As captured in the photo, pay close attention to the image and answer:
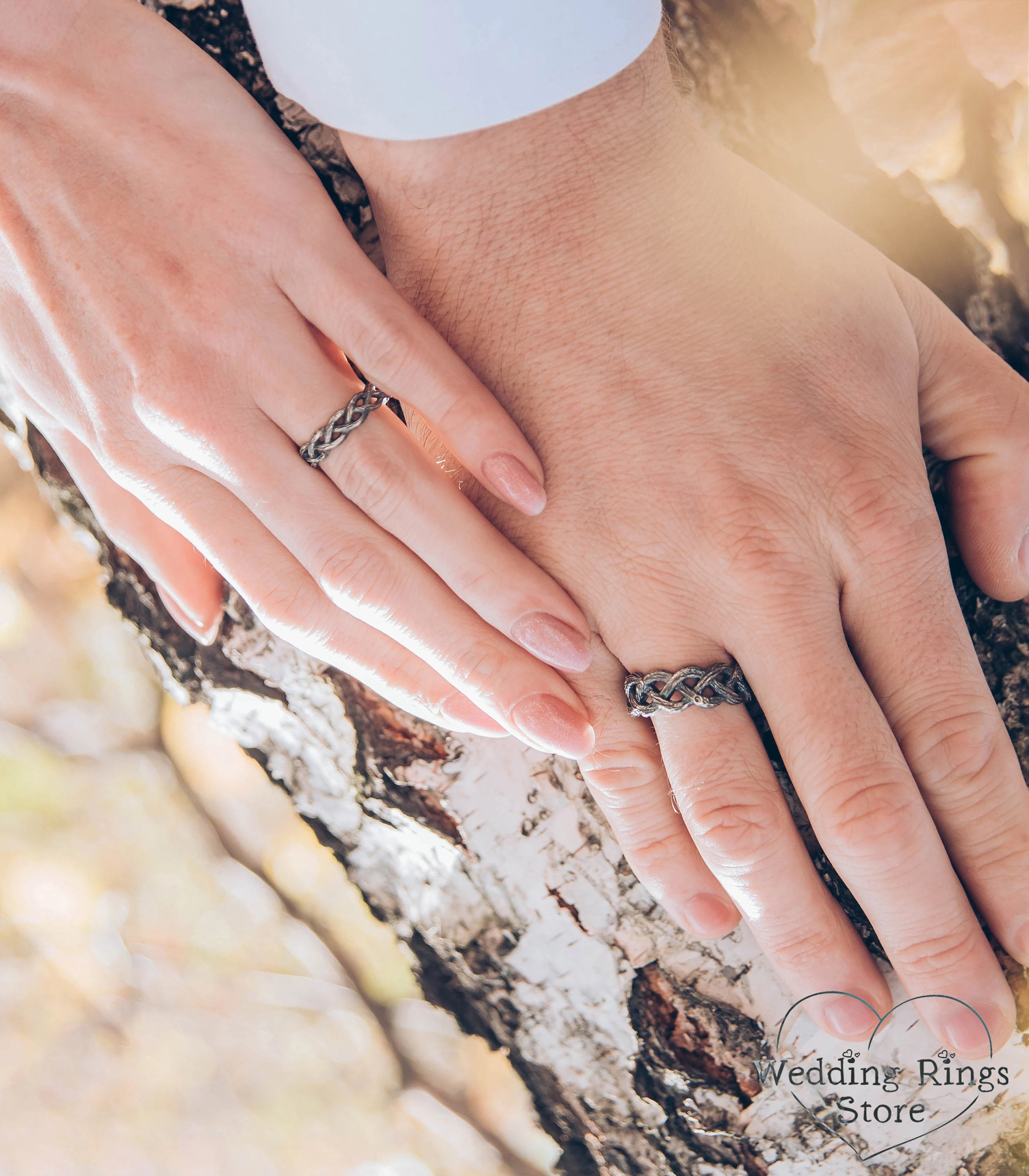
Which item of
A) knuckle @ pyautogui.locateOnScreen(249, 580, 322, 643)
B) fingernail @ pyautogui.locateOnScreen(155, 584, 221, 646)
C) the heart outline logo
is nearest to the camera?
the heart outline logo

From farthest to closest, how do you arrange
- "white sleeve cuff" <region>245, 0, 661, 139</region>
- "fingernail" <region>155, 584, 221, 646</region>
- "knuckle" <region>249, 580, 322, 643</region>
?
"fingernail" <region>155, 584, 221, 646</region> → "knuckle" <region>249, 580, 322, 643</region> → "white sleeve cuff" <region>245, 0, 661, 139</region>

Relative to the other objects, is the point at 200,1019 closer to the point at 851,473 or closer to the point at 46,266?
the point at 46,266

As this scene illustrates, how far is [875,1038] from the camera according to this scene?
81 cm

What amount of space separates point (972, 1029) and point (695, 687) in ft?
1.33

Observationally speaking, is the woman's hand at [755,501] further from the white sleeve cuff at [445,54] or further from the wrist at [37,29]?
the wrist at [37,29]

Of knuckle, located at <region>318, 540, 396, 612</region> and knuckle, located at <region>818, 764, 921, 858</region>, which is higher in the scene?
knuckle, located at <region>318, 540, 396, 612</region>

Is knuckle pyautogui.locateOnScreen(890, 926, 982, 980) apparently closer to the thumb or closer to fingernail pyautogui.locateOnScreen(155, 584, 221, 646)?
the thumb

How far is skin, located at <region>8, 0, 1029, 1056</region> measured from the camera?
75 centimetres

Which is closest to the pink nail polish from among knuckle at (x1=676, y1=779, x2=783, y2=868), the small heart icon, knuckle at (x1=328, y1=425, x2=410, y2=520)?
the small heart icon

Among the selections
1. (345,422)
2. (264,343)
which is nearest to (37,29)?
(264,343)

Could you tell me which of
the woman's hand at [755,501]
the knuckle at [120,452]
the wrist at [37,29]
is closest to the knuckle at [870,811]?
the woman's hand at [755,501]

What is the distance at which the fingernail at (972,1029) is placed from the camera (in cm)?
75

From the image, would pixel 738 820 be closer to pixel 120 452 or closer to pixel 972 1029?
pixel 972 1029

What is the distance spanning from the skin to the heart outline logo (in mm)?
15
